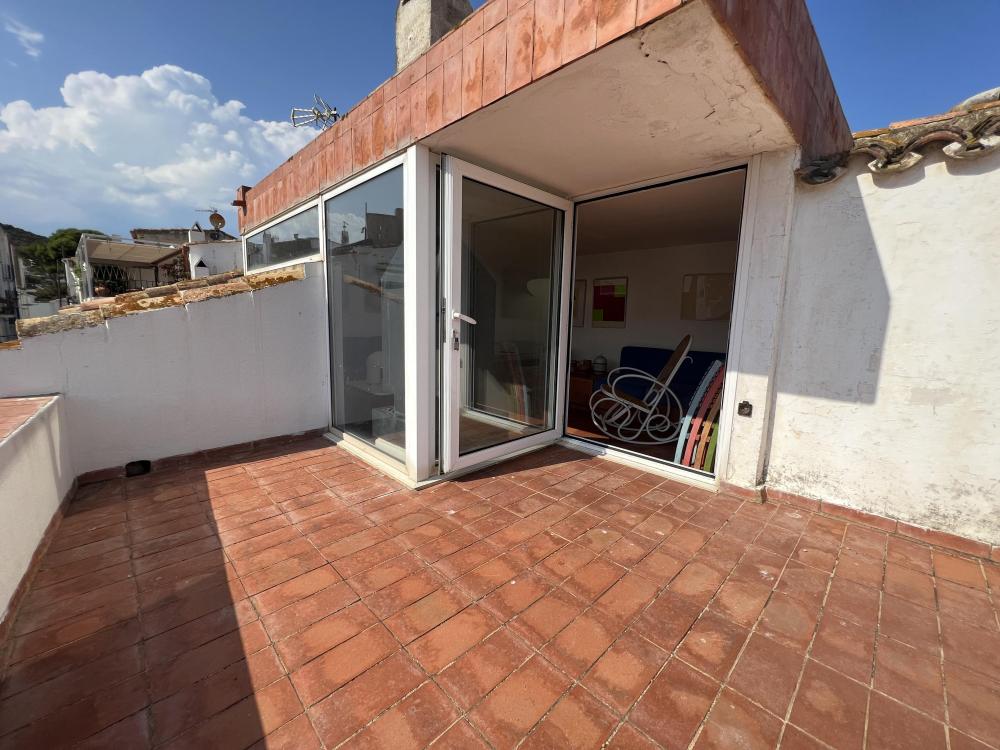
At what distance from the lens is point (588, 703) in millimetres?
1224

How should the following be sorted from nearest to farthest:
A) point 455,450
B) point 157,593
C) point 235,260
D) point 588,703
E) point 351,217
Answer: point 588,703 → point 157,593 → point 455,450 → point 351,217 → point 235,260

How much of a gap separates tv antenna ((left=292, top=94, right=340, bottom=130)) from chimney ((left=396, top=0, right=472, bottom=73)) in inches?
43.6

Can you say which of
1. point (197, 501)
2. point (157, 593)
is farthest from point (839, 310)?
point (197, 501)

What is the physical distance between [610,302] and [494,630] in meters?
5.85

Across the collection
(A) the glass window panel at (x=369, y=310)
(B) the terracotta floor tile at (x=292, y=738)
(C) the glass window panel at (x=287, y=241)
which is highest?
(C) the glass window panel at (x=287, y=241)

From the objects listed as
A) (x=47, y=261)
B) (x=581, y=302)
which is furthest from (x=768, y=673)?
(x=47, y=261)

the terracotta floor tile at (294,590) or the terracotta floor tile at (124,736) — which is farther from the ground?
the terracotta floor tile at (124,736)

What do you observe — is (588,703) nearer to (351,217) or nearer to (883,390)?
(883,390)

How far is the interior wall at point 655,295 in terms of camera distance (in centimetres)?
559

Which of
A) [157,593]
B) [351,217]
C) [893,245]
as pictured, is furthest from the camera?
[351,217]

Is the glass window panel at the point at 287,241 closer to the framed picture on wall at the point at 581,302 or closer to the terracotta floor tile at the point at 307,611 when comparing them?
the terracotta floor tile at the point at 307,611

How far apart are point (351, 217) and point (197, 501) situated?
2.35 m

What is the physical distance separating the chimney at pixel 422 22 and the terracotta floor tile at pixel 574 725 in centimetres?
366

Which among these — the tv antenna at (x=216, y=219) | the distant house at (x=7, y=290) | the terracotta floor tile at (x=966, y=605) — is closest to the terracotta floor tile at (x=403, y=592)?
the terracotta floor tile at (x=966, y=605)
